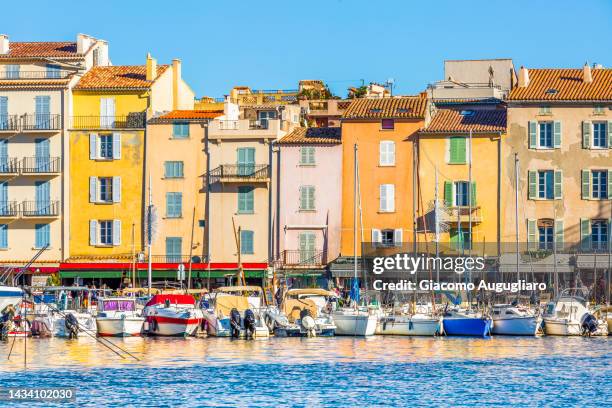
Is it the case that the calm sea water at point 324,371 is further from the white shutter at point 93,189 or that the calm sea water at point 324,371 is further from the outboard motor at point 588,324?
the white shutter at point 93,189

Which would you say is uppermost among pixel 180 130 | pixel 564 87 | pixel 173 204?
pixel 564 87

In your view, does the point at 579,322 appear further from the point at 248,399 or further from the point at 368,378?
the point at 248,399

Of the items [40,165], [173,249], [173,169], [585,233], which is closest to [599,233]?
[585,233]

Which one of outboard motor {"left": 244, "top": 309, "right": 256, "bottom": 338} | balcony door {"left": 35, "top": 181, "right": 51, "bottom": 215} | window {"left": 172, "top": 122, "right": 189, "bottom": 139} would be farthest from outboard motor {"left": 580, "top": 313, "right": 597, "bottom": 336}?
balcony door {"left": 35, "top": 181, "right": 51, "bottom": 215}

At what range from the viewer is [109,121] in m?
103

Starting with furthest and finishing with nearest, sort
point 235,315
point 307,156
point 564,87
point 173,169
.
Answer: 1. point 173,169
2. point 307,156
3. point 564,87
4. point 235,315

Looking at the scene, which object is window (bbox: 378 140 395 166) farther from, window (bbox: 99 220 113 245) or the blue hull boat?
the blue hull boat

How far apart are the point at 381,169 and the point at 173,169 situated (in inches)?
470

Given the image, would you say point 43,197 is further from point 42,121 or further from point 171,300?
point 171,300

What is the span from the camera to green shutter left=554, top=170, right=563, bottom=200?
320 ft

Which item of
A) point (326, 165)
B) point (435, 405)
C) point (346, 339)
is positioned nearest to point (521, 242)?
point (326, 165)

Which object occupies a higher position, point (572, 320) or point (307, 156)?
point (307, 156)

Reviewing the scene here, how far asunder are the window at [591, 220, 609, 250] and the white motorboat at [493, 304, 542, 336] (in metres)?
12.5

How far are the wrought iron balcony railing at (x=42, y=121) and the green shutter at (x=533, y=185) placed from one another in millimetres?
26805
